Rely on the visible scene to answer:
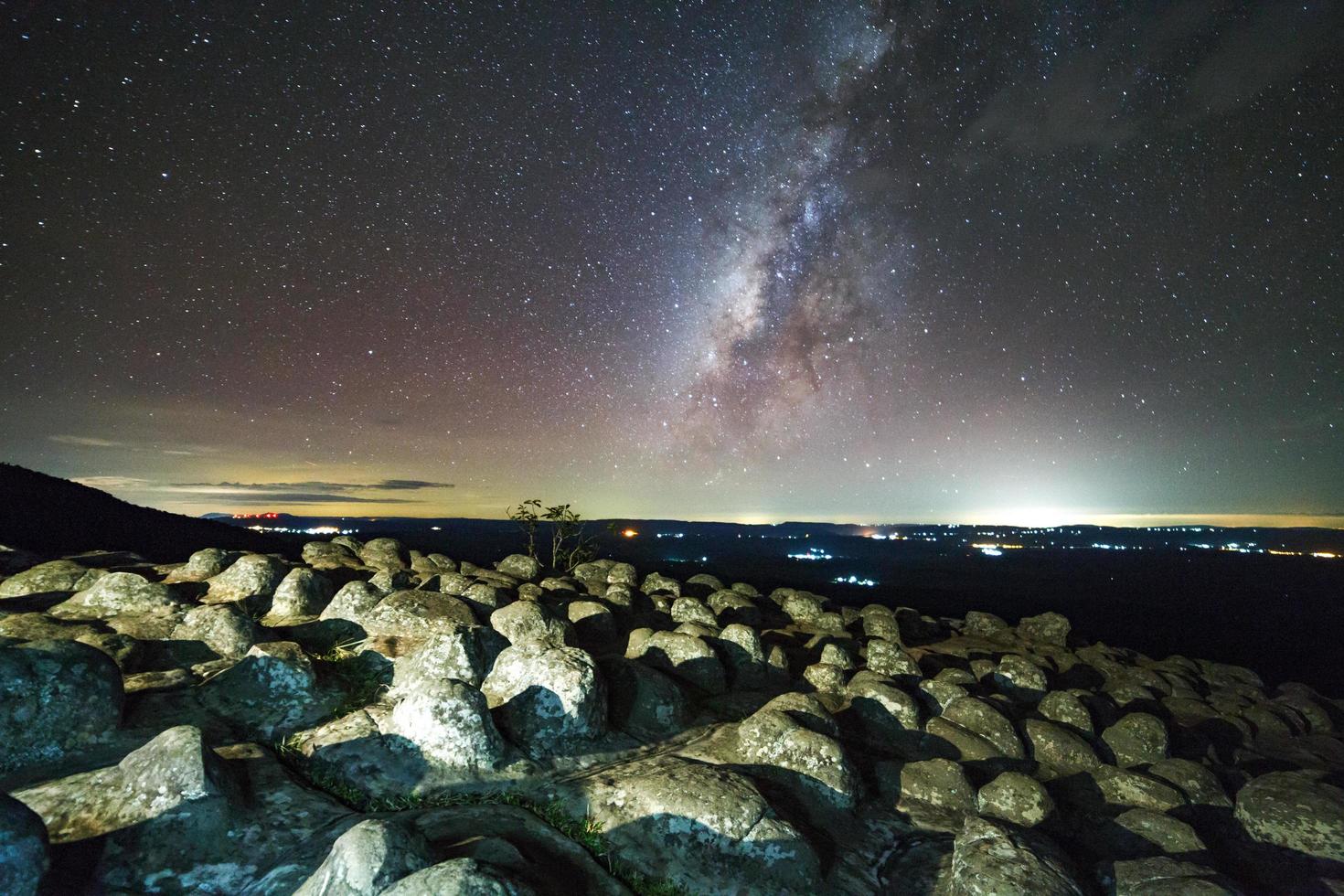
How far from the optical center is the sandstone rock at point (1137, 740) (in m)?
16.3

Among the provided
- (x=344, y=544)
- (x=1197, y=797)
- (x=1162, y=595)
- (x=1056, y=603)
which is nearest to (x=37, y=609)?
(x=344, y=544)

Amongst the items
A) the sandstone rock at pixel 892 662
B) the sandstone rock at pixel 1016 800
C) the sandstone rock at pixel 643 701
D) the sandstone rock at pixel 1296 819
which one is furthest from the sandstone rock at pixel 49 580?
the sandstone rock at pixel 1296 819

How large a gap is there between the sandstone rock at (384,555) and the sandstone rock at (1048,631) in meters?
31.3

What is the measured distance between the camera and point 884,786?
13.4 m

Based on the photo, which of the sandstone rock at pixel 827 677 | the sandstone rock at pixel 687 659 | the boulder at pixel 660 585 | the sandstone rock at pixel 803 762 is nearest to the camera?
the sandstone rock at pixel 803 762

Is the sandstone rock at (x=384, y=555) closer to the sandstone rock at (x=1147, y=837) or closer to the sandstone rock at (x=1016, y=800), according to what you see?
the sandstone rock at (x=1016, y=800)

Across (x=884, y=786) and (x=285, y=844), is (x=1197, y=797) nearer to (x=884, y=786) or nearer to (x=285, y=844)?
(x=884, y=786)

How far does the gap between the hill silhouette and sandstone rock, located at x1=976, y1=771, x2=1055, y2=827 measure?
5316 cm

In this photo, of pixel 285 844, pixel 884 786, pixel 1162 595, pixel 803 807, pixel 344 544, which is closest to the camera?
pixel 285 844

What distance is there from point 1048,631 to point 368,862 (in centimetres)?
3494

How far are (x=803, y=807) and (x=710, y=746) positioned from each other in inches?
102

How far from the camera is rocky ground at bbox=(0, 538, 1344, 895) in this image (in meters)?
8.29

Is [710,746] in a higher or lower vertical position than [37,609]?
lower

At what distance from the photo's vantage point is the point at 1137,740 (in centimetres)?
1659
